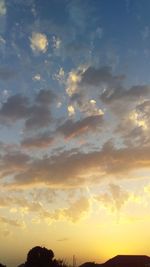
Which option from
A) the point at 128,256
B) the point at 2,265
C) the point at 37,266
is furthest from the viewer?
the point at 128,256

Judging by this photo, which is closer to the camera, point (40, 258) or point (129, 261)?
point (40, 258)

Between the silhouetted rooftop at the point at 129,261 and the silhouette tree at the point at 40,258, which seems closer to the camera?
the silhouette tree at the point at 40,258

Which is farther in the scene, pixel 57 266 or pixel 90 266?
pixel 90 266

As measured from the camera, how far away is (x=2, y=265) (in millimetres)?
70188

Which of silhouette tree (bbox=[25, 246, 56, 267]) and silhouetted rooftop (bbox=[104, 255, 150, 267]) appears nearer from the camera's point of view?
silhouette tree (bbox=[25, 246, 56, 267])

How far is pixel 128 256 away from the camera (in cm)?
8356

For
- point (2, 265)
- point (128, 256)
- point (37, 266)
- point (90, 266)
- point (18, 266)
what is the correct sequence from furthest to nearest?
1. point (18, 266)
2. point (128, 256)
3. point (90, 266)
4. point (2, 265)
5. point (37, 266)

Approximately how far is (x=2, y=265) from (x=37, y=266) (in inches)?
497

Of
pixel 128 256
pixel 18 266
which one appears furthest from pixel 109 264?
pixel 18 266

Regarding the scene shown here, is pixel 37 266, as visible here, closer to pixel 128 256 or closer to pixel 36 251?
pixel 36 251

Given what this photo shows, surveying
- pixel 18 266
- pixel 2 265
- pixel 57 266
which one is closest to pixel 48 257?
pixel 57 266

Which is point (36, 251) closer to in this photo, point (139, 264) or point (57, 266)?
point (57, 266)

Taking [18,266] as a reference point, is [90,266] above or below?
below

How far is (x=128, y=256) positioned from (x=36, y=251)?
99.0 feet
